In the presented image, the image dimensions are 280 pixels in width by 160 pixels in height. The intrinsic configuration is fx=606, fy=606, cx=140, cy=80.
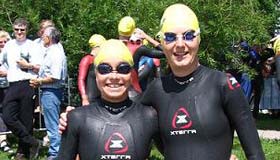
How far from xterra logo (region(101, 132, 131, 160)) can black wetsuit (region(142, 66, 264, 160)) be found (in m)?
0.23

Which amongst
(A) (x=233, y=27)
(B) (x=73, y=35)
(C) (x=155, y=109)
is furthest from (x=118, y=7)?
(C) (x=155, y=109)

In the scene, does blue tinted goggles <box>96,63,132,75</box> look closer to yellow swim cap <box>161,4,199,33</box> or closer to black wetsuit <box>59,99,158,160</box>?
black wetsuit <box>59,99,158,160</box>

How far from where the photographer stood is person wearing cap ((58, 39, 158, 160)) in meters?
3.18

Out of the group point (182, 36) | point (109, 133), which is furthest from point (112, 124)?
point (182, 36)

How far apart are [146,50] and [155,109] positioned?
328 centimetres

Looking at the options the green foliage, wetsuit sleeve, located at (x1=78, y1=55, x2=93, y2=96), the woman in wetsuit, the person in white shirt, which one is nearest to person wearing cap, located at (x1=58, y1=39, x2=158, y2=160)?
the woman in wetsuit

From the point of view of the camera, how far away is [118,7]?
9.55 meters

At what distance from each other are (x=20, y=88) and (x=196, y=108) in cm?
473

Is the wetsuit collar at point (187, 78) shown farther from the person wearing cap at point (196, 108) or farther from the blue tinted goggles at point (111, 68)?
the blue tinted goggles at point (111, 68)

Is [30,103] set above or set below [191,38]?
below

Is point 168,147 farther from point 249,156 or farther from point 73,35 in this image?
point 73,35

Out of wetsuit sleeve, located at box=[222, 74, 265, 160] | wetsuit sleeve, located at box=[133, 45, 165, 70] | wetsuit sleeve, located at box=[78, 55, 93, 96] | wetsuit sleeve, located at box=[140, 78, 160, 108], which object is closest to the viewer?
wetsuit sleeve, located at box=[222, 74, 265, 160]

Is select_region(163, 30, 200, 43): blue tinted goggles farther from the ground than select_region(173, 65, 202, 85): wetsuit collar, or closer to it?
farther from the ground

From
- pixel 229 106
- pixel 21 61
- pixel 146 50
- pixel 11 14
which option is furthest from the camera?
Answer: pixel 11 14
